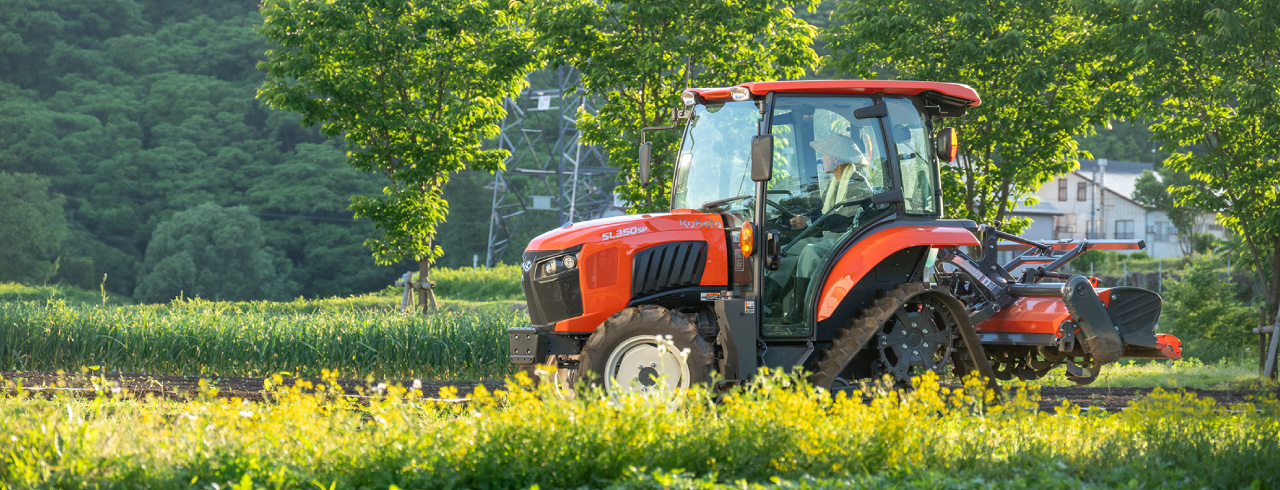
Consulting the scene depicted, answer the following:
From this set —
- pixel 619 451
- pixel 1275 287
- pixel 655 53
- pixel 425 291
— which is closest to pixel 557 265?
pixel 619 451

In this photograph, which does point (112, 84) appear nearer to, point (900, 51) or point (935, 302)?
point (900, 51)

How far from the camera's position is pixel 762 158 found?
6688 millimetres

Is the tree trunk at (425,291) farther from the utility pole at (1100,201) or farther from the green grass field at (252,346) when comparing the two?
the utility pole at (1100,201)

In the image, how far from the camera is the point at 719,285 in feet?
24.0

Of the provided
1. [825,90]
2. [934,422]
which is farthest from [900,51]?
[934,422]

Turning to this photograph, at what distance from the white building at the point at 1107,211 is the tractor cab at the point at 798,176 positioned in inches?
2031

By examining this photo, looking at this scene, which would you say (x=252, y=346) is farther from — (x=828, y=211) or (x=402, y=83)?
(x=828, y=211)

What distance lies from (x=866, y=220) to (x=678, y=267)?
1.36 m

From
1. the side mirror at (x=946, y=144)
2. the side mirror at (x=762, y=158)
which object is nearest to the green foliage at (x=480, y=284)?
the side mirror at (x=946, y=144)

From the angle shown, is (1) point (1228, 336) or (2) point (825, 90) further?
(1) point (1228, 336)

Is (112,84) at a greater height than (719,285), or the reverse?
(112,84)

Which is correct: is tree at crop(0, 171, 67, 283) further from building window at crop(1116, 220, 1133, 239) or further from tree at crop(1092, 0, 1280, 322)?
building window at crop(1116, 220, 1133, 239)

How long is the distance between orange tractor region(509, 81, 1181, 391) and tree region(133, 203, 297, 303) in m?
38.8

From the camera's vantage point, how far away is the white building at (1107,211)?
57.1 metres
